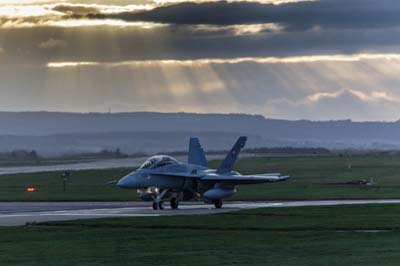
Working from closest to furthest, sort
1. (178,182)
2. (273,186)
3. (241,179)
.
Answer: (241,179), (178,182), (273,186)

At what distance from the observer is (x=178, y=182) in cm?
6675

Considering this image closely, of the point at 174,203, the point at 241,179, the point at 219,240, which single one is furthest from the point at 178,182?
the point at 219,240

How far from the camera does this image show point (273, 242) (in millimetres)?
40656

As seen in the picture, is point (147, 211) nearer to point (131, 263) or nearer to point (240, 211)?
point (240, 211)

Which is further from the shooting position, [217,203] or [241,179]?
[241,179]

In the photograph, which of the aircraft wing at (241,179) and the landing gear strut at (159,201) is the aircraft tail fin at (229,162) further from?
the landing gear strut at (159,201)

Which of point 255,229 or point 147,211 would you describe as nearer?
point 255,229

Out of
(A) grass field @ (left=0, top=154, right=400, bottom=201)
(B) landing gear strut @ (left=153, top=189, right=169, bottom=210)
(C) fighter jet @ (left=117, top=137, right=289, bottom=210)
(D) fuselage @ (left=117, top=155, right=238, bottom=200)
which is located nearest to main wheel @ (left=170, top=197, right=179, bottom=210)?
(C) fighter jet @ (left=117, top=137, right=289, bottom=210)

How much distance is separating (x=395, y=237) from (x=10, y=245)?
13726 millimetres

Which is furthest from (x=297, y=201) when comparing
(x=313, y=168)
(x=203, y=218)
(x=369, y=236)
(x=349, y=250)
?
(x=313, y=168)

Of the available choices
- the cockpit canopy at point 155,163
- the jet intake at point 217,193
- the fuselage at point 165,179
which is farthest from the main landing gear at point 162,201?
the jet intake at point 217,193

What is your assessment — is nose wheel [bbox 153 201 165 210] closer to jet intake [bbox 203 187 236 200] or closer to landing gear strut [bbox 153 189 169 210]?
landing gear strut [bbox 153 189 169 210]

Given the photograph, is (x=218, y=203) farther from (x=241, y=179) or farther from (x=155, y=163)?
(x=155, y=163)

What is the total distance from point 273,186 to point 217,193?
2515 cm
